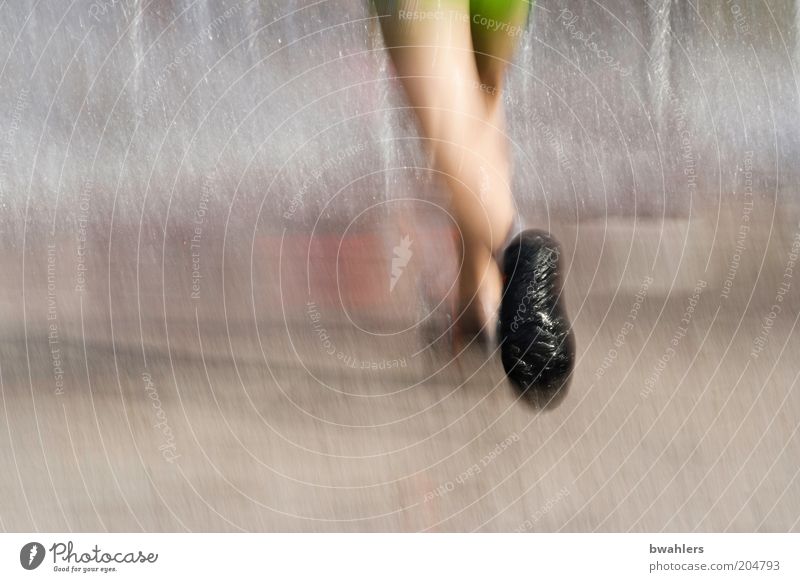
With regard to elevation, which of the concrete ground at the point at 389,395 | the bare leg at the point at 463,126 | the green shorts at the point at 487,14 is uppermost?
the green shorts at the point at 487,14

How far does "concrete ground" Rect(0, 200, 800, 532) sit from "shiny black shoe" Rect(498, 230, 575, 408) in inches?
1.0

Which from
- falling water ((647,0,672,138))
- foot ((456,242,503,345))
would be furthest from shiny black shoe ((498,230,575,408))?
falling water ((647,0,672,138))

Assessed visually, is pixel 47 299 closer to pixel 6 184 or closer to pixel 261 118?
pixel 6 184

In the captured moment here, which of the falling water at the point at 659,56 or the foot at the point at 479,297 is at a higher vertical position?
the falling water at the point at 659,56

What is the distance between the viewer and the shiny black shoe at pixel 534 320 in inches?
48.2

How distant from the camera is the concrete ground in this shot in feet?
4.02

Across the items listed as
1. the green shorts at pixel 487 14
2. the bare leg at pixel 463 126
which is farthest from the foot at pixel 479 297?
the green shorts at pixel 487 14

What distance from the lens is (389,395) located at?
1.25 meters

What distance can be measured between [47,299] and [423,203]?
0.61m

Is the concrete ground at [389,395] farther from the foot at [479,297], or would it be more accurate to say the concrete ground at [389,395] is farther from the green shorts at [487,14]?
the green shorts at [487,14]

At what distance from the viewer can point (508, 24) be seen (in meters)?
1.20

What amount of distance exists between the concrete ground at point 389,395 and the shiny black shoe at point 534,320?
2 cm

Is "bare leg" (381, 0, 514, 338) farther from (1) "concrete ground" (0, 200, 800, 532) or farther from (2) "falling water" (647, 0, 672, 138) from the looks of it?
(2) "falling water" (647, 0, 672, 138)
